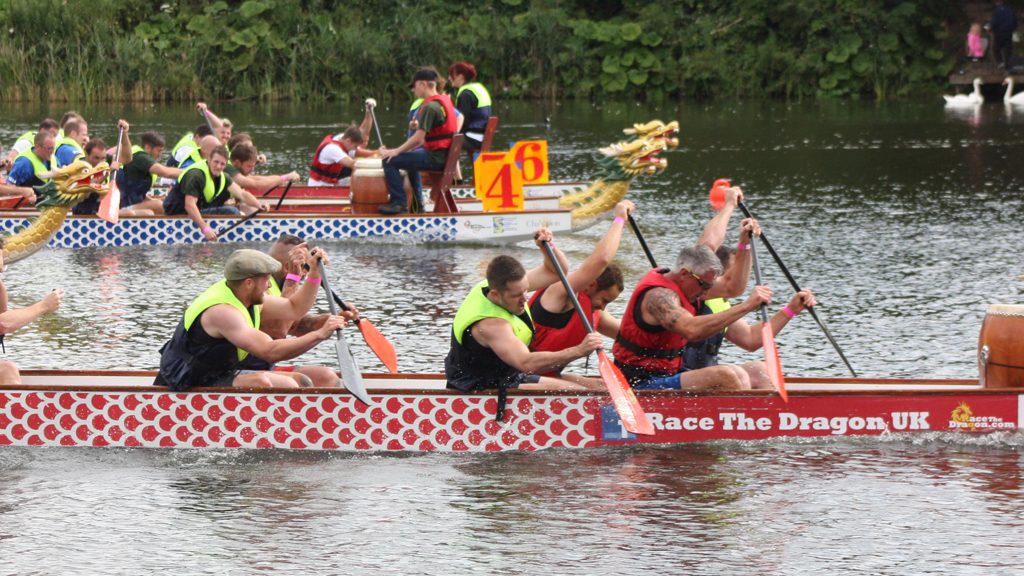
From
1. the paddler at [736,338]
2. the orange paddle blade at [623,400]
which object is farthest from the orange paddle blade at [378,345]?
the paddler at [736,338]

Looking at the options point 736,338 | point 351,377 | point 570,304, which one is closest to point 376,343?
point 351,377

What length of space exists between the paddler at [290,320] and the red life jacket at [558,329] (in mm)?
1112

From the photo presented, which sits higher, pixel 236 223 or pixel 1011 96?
pixel 1011 96

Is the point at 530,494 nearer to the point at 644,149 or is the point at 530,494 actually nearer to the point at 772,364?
the point at 772,364

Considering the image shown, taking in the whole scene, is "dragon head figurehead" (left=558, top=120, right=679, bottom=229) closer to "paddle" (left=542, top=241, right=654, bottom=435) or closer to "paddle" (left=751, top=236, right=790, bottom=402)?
"paddle" (left=751, top=236, right=790, bottom=402)

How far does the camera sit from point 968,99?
3666cm

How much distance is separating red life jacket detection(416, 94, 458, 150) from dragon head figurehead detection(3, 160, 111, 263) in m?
4.17

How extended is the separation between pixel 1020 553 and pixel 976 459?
159 centimetres

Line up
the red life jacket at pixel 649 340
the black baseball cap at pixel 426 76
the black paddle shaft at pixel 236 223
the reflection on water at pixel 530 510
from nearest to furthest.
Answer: the reflection on water at pixel 530 510 → the red life jacket at pixel 649 340 → the black baseball cap at pixel 426 76 → the black paddle shaft at pixel 236 223

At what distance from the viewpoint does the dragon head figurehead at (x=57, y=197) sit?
48.4ft

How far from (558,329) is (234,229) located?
358 inches

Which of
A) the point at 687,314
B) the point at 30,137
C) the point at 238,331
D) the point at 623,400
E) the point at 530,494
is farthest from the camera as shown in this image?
the point at 30,137

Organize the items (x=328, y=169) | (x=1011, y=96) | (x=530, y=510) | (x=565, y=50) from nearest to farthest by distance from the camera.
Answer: (x=530, y=510)
(x=328, y=169)
(x=1011, y=96)
(x=565, y=50)

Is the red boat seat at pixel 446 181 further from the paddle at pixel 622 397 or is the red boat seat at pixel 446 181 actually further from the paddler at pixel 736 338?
the paddle at pixel 622 397
